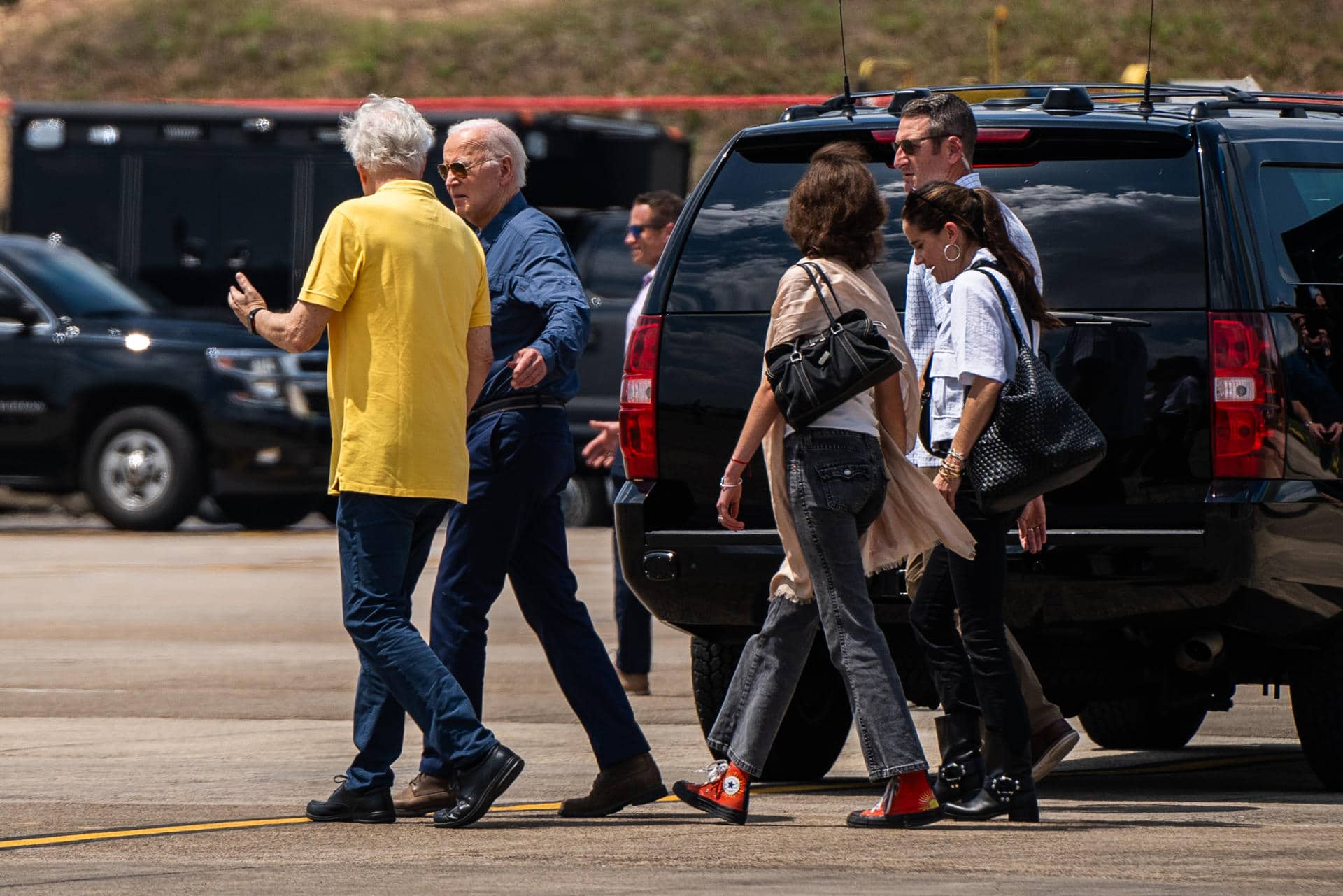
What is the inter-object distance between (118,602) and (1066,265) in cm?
767

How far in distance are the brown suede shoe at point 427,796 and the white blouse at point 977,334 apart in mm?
1562

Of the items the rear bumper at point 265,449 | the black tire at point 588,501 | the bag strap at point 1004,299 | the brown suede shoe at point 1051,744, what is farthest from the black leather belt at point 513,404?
the black tire at point 588,501

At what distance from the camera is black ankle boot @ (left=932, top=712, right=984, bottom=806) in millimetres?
6480

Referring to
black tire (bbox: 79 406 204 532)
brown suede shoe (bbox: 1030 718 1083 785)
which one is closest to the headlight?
black tire (bbox: 79 406 204 532)

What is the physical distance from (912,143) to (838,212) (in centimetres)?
39

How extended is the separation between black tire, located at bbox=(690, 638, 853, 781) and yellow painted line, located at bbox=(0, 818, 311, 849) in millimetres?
1349

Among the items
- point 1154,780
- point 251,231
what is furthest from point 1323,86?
point 1154,780

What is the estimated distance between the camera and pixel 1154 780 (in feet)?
24.8

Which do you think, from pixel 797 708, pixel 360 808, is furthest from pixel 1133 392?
pixel 360 808

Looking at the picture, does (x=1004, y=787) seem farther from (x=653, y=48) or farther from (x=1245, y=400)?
(x=653, y=48)

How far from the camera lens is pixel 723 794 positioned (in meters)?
6.35

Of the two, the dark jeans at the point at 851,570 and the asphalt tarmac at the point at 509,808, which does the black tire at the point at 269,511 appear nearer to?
the asphalt tarmac at the point at 509,808

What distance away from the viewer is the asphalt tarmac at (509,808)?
18.3 ft

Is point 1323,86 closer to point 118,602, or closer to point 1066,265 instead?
point 118,602
